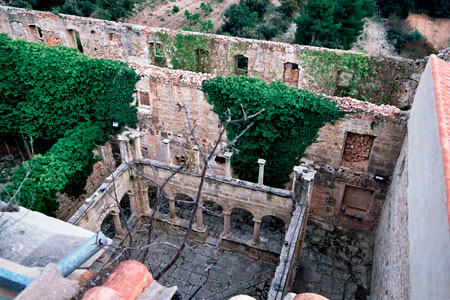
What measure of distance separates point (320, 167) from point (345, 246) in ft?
10.2

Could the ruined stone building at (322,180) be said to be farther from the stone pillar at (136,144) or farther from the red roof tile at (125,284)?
the red roof tile at (125,284)

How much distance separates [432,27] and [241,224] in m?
33.0

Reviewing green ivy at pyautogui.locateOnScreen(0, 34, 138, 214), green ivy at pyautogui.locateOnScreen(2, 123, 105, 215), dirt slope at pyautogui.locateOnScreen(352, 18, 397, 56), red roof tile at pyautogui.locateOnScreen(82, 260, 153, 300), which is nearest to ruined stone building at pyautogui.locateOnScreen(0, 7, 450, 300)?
green ivy at pyautogui.locateOnScreen(0, 34, 138, 214)

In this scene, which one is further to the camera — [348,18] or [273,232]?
[348,18]

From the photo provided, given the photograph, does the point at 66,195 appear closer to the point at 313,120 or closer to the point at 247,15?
the point at 313,120

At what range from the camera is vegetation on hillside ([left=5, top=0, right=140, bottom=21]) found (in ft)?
107

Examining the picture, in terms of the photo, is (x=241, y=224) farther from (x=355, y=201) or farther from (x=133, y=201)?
(x=355, y=201)

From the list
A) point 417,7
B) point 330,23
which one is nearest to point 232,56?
point 330,23

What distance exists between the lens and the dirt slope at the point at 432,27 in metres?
35.1

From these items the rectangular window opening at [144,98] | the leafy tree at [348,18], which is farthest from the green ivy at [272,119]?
the leafy tree at [348,18]

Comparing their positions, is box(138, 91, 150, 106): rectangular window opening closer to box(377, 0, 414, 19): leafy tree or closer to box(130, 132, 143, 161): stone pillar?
box(130, 132, 143, 161): stone pillar

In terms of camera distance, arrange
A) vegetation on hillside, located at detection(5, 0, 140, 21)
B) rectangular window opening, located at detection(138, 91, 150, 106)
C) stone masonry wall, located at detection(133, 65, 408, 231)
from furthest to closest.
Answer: vegetation on hillside, located at detection(5, 0, 140, 21), rectangular window opening, located at detection(138, 91, 150, 106), stone masonry wall, located at detection(133, 65, 408, 231)

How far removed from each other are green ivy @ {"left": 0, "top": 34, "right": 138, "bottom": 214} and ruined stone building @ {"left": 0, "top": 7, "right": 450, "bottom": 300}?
975mm

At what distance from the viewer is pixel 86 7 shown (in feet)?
112
